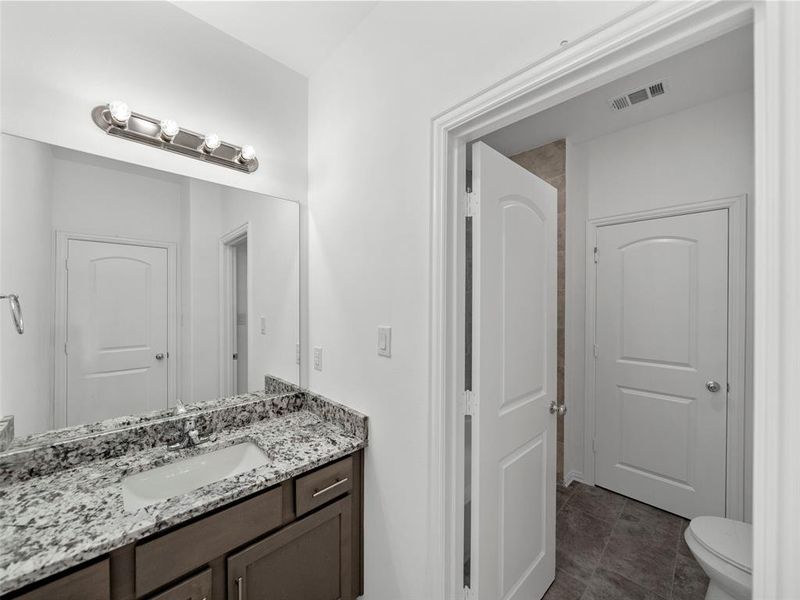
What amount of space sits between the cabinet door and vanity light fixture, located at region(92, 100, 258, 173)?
4.99ft

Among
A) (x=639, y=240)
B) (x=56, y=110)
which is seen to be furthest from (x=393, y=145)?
(x=639, y=240)

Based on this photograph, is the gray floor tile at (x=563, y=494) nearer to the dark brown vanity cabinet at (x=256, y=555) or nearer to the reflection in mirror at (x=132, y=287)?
the dark brown vanity cabinet at (x=256, y=555)

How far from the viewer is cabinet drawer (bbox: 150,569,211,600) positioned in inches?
39.4

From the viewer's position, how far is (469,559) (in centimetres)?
138

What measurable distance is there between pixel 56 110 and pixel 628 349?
3252 millimetres

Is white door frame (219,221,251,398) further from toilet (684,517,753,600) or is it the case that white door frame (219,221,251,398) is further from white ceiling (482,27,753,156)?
toilet (684,517,753,600)

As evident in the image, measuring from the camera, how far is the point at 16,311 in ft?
3.73

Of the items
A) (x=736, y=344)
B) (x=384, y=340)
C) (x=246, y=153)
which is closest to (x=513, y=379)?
(x=384, y=340)

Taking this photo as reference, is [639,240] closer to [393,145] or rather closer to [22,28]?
[393,145]

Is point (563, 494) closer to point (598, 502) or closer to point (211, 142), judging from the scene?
point (598, 502)

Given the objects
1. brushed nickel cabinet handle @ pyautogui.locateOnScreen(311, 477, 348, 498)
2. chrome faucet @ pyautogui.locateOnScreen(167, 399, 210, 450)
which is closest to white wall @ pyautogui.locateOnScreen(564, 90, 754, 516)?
brushed nickel cabinet handle @ pyautogui.locateOnScreen(311, 477, 348, 498)

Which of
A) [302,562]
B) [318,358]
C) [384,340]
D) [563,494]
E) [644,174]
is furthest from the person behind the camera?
[563,494]

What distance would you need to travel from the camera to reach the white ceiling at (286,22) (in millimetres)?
1457

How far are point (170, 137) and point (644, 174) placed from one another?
2.77 m
